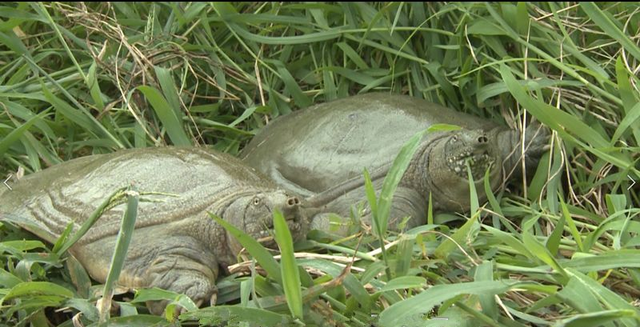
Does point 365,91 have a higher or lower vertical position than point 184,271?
higher

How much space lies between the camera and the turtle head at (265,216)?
2477 millimetres

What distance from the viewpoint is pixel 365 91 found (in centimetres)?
363

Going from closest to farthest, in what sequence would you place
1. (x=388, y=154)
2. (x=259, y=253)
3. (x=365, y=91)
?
(x=259, y=253), (x=388, y=154), (x=365, y=91)

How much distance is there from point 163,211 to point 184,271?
269 millimetres

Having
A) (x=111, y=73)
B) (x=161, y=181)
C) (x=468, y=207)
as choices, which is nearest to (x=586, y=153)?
(x=468, y=207)

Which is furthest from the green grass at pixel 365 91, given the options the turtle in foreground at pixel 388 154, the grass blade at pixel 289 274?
the turtle in foreground at pixel 388 154

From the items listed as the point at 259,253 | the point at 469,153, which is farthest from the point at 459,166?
the point at 259,253

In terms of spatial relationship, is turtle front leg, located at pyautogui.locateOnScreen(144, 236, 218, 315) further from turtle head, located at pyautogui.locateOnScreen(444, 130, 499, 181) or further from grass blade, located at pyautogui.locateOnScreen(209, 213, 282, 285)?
turtle head, located at pyautogui.locateOnScreen(444, 130, 499, 181)

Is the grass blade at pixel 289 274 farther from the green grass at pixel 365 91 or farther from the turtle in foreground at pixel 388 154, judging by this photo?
the turtle in foreground at pixel 388 154

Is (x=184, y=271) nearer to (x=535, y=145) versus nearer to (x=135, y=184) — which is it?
(x=135, y=184)

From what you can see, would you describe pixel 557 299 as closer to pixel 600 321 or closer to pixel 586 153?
pixel 600 321

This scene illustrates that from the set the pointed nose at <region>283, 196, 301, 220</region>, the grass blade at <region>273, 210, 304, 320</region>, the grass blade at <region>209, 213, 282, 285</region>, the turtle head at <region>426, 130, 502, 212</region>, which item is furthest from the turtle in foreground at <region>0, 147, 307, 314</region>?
the turtle head at <region>426, 130, 502, 212</region>

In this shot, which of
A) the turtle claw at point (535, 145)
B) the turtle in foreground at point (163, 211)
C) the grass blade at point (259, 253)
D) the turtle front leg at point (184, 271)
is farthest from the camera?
the turtle claw at point (535, 145)

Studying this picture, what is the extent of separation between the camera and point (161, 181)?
2.68m
